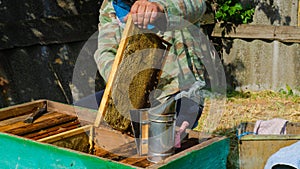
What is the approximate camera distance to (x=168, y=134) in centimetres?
243

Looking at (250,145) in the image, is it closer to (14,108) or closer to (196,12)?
(196,12)

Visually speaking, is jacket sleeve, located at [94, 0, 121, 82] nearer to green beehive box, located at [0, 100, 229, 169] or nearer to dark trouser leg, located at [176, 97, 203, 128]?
green beehive box, located at [0, 100, 229, 169]

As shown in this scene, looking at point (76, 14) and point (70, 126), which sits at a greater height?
point (76, 14)

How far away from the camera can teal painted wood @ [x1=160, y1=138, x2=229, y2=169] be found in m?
2.31

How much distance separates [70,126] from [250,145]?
4.76 ft

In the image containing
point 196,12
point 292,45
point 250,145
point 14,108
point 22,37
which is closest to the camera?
point 196,12

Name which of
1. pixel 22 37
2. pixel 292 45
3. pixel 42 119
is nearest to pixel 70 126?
pixel 42 119

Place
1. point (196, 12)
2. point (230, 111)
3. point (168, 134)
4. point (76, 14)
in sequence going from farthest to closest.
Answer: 1. point (230, 111)
2. point (76, 14)
3. point (196, 12)
4. point (168, 134)

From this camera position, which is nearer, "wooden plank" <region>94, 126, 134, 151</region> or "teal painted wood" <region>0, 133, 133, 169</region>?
"teal painted wood" <region>0, 133, 133, 169</region>

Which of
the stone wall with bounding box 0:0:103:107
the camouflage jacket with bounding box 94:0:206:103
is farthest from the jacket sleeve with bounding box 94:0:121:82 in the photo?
the stone wall with bounding box 0:0:103:107

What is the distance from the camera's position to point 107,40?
330 centimetres

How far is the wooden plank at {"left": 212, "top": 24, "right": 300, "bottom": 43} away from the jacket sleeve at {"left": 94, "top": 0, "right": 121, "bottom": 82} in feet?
13.6

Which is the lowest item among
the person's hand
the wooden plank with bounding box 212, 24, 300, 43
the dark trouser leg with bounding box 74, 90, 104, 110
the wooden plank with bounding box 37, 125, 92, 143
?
the wooden plank with bounding box 37, 125, 92, 143

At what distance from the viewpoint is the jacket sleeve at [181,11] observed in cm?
271
